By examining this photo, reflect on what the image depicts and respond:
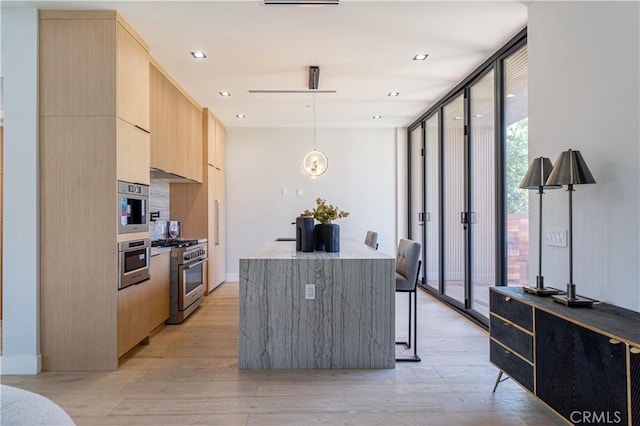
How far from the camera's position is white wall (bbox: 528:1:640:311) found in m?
1.89

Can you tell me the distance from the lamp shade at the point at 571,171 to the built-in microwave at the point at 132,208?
2.93m

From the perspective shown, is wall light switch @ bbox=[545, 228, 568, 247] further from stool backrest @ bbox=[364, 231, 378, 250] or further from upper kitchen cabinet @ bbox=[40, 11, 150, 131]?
upper kitchen cabinet @ bbox=[40, 11, 150, 131]

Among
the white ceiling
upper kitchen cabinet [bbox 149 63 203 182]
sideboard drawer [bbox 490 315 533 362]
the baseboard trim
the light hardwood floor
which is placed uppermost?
the white ceiling

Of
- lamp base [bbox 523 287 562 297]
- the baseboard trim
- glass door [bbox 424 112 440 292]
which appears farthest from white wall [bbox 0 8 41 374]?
glass door [bbox 424 112 440 292]

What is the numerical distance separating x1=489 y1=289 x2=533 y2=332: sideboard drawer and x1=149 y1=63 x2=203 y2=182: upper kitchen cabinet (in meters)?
3.25

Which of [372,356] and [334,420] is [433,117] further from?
[334,420]

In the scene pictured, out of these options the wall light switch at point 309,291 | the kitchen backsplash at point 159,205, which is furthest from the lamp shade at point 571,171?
the kitchen backsplash at point 159,205

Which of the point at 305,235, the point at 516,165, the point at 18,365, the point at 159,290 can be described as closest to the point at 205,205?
the point at 159,290

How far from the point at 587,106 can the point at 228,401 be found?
2826 millimetres

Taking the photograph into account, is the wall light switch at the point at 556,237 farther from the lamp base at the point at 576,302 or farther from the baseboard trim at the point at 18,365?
the baseboard trim at the point at 18,365

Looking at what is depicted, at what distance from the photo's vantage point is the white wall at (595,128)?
6.19ft

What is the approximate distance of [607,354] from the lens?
4.95 ft

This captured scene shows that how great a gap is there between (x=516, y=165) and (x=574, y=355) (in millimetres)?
2000

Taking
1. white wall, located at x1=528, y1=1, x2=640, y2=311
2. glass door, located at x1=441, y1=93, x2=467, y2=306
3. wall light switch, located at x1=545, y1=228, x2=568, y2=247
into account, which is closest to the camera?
white wall, located at x1=528, y1=1, x2=640, y2=311
